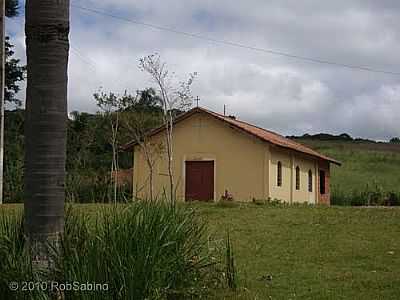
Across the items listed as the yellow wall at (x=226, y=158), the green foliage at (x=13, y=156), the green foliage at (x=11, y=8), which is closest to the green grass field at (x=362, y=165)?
the yellow wall at (x=226, y=158)

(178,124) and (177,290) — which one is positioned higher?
(178,124)

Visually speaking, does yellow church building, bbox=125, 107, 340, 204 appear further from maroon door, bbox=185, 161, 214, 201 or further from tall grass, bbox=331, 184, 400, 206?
tall grass, bbox=331, 184, 400, 206

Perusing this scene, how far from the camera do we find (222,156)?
30297 millimetres

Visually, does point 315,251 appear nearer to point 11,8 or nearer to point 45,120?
point 45,120

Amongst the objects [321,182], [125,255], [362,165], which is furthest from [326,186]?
[125,255]

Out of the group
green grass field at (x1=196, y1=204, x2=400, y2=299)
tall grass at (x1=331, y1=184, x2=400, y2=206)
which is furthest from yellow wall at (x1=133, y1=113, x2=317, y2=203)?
green grass field at (x1=196, y1=204, x2=400, y2=299)

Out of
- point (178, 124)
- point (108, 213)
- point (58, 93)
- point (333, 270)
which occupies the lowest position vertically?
point (333, 270)

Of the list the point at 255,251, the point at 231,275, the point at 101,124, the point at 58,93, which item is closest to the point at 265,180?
the point at 101,124

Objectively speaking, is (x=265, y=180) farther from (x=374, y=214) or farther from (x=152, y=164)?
(x=374, y=214)

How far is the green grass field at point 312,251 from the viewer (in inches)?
303

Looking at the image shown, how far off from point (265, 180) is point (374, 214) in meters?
12.4

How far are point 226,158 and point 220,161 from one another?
30 centimetres

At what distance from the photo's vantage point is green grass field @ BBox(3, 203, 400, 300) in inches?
303

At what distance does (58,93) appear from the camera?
17.6 feet
